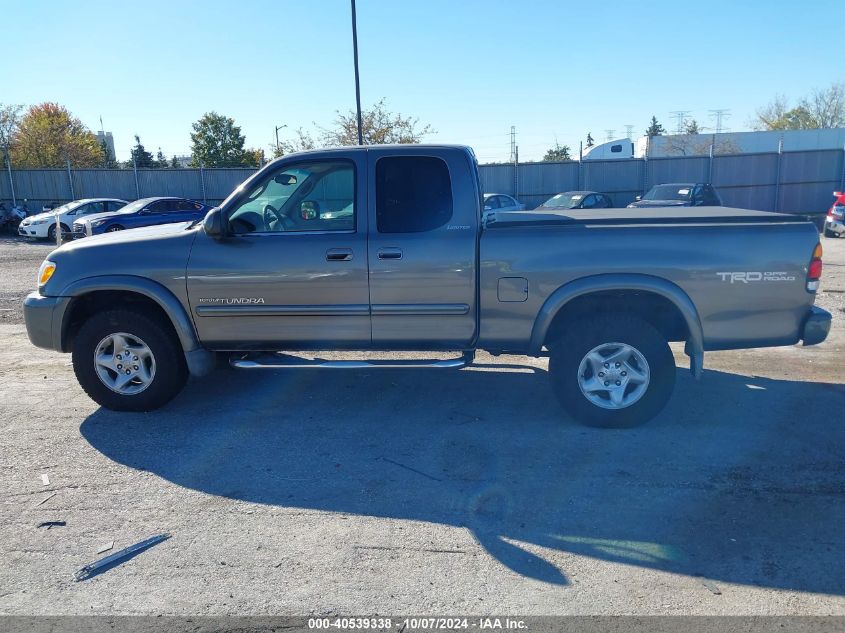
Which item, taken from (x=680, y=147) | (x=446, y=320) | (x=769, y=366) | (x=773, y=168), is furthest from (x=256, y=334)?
(x=680, y=147)

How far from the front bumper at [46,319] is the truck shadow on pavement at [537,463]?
27.7 inches

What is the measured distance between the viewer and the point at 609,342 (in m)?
4.70

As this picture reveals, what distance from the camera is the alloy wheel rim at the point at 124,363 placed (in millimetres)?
5129

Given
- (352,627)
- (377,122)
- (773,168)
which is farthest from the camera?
(377,122)

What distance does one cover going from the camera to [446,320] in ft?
15.9

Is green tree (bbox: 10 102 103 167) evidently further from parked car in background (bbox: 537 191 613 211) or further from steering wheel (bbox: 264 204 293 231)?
steering wheel (bbox: 264 204 293 231)

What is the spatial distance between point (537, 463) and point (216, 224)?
2.86m

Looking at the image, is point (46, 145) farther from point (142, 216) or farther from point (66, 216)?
point (142, 216)

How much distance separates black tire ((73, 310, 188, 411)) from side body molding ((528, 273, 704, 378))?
288cm

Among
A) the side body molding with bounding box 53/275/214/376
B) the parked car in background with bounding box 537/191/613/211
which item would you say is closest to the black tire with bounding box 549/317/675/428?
the side body molding with bounding box 53/275/214/376

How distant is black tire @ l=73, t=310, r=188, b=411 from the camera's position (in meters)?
5.07

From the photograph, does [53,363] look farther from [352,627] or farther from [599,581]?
[599,581]

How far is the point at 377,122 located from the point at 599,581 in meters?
28.1

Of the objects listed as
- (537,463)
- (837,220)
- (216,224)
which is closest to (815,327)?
(537,463)
